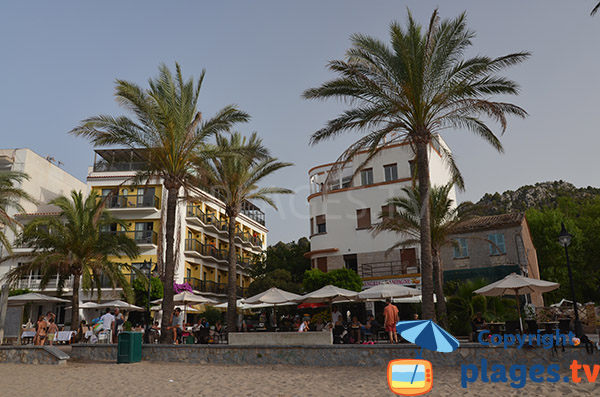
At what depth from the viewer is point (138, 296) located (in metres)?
33.4

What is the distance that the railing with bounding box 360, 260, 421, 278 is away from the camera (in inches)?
1284

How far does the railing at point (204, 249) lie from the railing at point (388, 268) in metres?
14.4

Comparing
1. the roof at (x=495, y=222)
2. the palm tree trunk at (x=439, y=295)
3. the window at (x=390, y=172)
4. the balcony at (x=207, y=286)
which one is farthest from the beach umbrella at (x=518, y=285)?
the balcony at (x=207, y=286)

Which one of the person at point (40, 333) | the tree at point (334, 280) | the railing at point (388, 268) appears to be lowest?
the person at point (40, 333)

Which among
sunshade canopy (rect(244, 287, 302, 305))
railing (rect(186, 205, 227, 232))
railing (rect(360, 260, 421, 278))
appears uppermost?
railing (rect(186, 205, 227, 232))

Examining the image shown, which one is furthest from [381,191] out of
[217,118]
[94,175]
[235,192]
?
[94,175]

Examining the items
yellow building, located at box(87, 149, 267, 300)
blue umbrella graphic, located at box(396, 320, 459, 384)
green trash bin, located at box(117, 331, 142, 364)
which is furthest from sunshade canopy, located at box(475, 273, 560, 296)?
yellow building, located at box(87, 149, 267, 300)

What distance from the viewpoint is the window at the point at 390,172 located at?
3597cm

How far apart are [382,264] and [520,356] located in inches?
881

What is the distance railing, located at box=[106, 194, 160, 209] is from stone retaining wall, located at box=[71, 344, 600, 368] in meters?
22.3

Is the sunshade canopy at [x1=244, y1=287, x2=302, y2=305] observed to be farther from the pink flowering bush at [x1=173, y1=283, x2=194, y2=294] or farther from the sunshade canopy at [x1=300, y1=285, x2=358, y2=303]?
the pink flowering bush at [x1=173, y1=283, x2=194, y2=294]

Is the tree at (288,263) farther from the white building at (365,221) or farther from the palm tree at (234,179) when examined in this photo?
the palm tree at (234,179)

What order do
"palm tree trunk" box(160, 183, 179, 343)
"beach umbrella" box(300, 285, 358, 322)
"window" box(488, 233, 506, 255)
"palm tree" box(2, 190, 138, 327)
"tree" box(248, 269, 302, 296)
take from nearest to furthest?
1. "palm tree trunk" box(160, 183, 179, 343)
2. "beach umbrella" box(300, 285, 358, 322)
3. "palm tree" box(2, 190, 138, 327)
4. "window" box(488, 233, 506, 255)
5. "tree" box(248, 269, 302, 296)

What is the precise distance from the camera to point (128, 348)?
15328 millimetres
